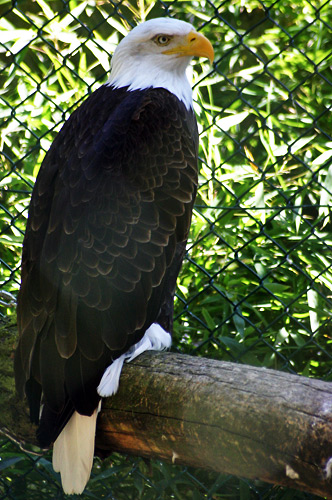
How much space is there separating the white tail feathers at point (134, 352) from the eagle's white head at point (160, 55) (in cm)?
79

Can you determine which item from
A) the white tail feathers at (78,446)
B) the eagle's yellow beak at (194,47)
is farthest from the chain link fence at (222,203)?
the white tail feathers at (78,446)

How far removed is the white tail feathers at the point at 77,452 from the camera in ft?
6.24

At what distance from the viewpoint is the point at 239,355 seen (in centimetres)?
283

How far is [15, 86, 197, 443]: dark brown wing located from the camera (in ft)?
6.40

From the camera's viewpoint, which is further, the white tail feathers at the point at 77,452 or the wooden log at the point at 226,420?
the white tail feathers at the point at 77,452

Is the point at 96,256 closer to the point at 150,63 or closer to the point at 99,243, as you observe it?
the point at 99,243

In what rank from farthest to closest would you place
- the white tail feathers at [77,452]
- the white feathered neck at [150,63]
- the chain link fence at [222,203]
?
the chain link fence at [222,203]
the white feathered neck at [150,63]
the white tail feathers at [77,452]

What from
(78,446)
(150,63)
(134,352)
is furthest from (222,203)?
(78,446)

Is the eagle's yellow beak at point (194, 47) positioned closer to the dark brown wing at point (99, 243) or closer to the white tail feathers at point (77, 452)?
the dark brown wing at point (99, 243)

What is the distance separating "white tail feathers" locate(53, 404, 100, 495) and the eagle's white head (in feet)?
3.77

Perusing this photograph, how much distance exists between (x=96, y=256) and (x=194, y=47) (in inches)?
35.7

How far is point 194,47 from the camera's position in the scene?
2.46 metres

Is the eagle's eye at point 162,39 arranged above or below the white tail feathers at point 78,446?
above

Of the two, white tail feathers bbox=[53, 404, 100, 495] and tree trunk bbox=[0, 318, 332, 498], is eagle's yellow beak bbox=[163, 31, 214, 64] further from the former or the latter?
white tail feathers bbox=[53, 404, 100, 495]
